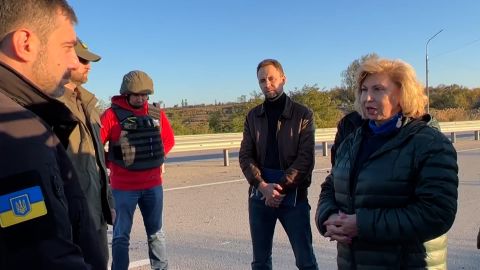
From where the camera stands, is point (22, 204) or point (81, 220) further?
point (81, 220)

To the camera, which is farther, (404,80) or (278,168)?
(278,168)

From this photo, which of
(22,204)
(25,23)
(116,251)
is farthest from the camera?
(116,251)

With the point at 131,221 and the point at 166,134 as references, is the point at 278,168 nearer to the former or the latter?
the point at 131,221

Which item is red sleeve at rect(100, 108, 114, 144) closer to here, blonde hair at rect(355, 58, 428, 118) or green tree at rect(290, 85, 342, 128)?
blonde hair at rect(355, 58, 428, 118)

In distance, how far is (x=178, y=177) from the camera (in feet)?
38.2

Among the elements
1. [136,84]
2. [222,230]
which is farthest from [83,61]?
[222,230]

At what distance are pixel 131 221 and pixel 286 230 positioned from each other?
63.1 inches

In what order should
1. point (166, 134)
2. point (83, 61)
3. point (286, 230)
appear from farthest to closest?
point (166, 134) < point (286, 230) < point (83, 61)

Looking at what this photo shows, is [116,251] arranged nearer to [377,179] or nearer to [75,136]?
[75,136]

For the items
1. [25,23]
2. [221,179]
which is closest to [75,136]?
[25,23]

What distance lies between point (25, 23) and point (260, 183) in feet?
9.93

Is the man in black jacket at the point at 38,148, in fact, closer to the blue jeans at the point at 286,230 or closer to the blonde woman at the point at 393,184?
the blonde woman at the point at 393,184

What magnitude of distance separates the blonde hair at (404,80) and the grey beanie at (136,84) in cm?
253

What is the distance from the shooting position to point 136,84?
16.1 ft
